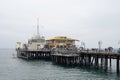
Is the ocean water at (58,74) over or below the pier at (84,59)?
below

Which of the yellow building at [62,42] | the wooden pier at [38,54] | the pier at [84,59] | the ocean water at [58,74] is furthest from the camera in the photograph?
the yellow building at [62,42]

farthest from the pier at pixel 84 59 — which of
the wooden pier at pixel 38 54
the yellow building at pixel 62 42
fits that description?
the yellow building at pixel 62 42

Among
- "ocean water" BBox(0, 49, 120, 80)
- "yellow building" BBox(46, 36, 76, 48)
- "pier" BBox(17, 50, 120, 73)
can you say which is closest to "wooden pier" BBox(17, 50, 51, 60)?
"yellow building" BBox(46, 36, 76, 48)

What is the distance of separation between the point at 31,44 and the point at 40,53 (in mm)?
10765

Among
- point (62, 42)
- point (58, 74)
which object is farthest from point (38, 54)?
point (58, 74)

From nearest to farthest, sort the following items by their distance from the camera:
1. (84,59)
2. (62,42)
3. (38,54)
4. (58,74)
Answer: (58,74) < (84,59) < (62,42) < (38,54)

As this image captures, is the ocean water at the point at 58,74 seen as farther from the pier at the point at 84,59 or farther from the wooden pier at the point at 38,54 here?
the wooden pier at the point at 38,54

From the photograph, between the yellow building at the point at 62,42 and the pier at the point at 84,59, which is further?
the yellow building at the point at 62,42

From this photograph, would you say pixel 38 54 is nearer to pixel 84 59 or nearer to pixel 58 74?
pixel 84 59

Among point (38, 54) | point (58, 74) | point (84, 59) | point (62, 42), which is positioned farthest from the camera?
point (38, 54)

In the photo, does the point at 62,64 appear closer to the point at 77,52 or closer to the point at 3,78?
the point at 77,52

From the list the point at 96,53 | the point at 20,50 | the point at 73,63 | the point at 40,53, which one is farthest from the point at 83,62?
the point at 20,50

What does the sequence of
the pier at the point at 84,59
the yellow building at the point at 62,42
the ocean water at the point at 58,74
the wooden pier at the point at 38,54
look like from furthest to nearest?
1. the yellow building at the point at 62,42
2. the wooden pier at the point at 38,54
3. the pier at the point at 84,59
4. the ocean water at the point at 58,74

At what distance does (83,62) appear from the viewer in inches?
2638
